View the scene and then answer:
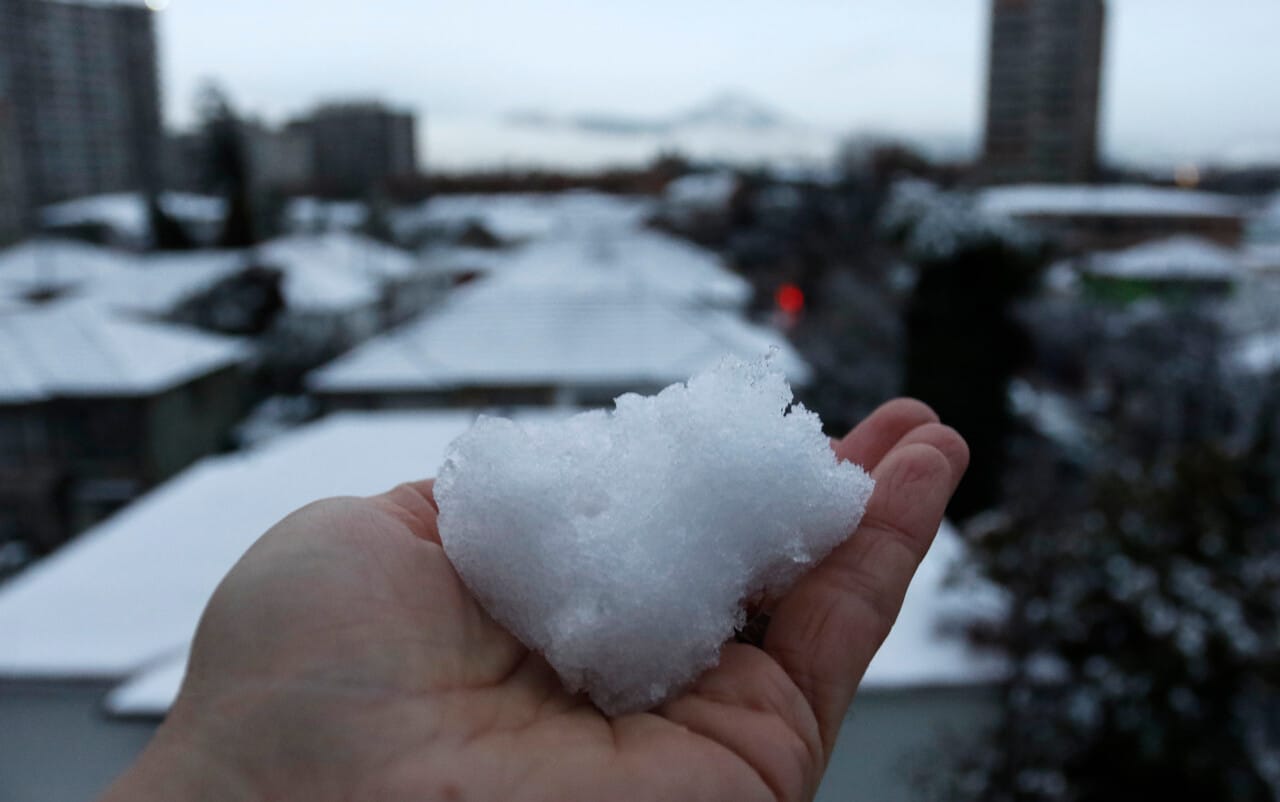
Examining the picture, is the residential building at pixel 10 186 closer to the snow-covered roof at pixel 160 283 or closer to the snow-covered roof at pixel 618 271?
the snow-covered roof at pixel 160 283

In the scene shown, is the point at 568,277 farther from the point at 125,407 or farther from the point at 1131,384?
the point at 1131,384

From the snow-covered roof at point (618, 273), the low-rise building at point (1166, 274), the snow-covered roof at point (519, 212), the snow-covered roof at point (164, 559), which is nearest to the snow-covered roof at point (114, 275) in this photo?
the snow-covered roof at point (618, 273)

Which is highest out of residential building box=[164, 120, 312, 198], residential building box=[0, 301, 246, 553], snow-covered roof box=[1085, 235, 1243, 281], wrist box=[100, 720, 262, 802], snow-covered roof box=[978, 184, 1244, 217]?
residential building box=[164, 120, 312, 198]

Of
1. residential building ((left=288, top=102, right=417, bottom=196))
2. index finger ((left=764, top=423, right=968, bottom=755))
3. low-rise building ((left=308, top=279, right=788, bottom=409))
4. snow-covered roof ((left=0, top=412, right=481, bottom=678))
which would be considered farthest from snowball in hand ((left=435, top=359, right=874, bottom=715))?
residential building ((left=288, top=102, right=417, bottom=196))

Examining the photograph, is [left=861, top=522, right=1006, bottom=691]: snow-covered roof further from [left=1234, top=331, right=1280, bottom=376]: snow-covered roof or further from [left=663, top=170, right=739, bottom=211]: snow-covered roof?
[left=663, top=170, right=739, bottom=211]: snow-covered roof

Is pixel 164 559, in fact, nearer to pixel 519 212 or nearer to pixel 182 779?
pixel 182 779

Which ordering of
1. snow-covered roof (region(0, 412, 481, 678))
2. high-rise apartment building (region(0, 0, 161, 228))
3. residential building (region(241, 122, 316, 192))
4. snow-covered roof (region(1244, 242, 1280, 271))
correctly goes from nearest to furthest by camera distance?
snow-covered roof (region(0, 412, 481, 678))
high-rise apartment building (region(0, 0, 161, 228))
snow-covered roof (region(1244, 242, 1280, 271))
residential building (region(241, 122, 316, 192))

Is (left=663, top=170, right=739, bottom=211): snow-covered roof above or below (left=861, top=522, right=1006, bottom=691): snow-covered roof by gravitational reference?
above
